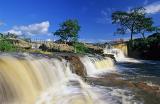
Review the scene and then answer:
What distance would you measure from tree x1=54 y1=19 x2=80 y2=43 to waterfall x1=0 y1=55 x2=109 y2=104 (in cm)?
4377

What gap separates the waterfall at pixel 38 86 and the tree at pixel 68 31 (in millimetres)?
43767

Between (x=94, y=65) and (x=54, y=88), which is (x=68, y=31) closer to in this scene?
(x=94, y=65)

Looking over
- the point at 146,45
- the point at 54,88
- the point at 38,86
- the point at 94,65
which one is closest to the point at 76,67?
the point at 94,65

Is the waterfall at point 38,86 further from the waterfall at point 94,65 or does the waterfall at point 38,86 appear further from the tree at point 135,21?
the tree at point 135,21

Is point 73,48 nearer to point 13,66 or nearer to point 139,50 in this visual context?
point 139,50

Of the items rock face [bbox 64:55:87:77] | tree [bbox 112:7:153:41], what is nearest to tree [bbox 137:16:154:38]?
tree [bbox 112:7:153:41]

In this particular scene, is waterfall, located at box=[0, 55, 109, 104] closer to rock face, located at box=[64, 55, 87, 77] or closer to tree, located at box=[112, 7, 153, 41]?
rock face, located at box=[64, 55, 87, 77]

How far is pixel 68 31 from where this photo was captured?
2489 inches

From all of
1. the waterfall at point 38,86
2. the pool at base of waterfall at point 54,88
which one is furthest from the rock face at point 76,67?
the waterfall at point 38,86

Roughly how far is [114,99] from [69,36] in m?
49.3

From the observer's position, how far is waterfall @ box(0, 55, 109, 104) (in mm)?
12250

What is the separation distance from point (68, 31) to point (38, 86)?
48686 mm

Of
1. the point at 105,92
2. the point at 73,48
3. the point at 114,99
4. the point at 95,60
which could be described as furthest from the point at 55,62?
the point at 73,48

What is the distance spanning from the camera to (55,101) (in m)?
13.3
